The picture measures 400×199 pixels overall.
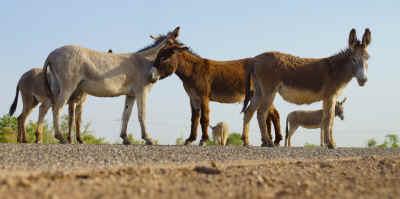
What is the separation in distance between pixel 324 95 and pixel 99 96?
5.13 meters

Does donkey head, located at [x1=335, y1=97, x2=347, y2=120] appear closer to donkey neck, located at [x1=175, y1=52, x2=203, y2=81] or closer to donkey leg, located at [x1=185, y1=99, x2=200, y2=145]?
donkey neck, located at [x1=175, y1=52, x2=203, y2=81]

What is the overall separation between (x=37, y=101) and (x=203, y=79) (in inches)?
211

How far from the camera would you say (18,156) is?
330 inches

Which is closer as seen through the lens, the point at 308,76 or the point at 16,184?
the point at 16,184

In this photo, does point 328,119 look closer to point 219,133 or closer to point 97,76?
point 97,76

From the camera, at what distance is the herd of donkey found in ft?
36.1

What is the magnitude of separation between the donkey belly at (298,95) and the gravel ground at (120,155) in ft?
5.16

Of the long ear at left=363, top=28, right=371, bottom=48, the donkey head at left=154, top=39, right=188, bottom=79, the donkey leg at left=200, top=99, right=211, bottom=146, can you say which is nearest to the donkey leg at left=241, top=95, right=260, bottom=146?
the donkey leg at left=200, top=99, right=211, bottom=146

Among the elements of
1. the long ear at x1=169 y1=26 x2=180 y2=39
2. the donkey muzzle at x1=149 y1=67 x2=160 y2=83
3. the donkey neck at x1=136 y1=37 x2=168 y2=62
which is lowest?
the donkey muzzle at x1=149 y1=67 x2=160 y2=83

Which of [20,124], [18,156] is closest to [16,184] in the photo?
[18,156]

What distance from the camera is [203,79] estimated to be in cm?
1166

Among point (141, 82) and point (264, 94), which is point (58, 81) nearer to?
point (141, 82)

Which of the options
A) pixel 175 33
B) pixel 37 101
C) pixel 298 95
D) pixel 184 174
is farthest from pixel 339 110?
pixel 184 174

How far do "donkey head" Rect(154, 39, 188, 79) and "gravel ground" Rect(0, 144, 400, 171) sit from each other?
99.7 inches
